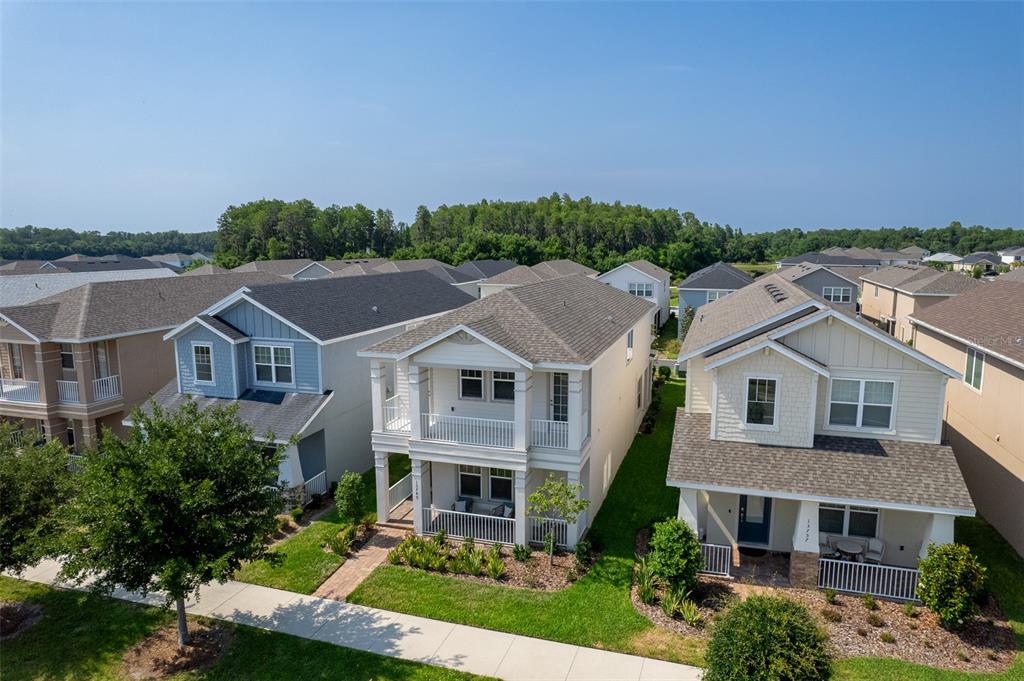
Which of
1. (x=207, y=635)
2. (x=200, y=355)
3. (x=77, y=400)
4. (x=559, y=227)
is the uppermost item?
(x=559, y=227)

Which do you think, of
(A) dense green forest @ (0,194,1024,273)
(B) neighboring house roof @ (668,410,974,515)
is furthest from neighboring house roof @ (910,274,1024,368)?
(A) dense green forest @ (0,194,1024,273)

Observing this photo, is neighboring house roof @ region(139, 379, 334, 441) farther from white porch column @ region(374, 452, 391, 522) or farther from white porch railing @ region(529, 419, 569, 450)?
white porch railing @ region(529, 419, 569, 450)

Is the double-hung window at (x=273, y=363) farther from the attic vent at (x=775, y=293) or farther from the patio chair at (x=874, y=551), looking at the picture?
the patio chair at (x=874, y=551)

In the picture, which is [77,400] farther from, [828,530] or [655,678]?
[828,530]

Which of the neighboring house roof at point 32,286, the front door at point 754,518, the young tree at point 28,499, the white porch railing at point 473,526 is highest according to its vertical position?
the neighboring house roof at point 32,286

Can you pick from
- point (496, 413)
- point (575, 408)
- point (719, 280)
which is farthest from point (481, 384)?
point (719, 280)

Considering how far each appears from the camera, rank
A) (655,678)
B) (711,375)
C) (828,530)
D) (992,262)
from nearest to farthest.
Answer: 1. (655,678)
2. (828,530)
3. (711,375)
4. (992,262)

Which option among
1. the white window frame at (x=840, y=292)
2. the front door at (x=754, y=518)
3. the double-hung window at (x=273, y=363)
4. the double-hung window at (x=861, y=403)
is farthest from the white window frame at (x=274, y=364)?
the white window frame at (x=840, y=292)

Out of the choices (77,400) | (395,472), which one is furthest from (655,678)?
(77,400)

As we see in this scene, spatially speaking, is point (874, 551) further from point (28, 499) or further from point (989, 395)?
point (28, 499)
